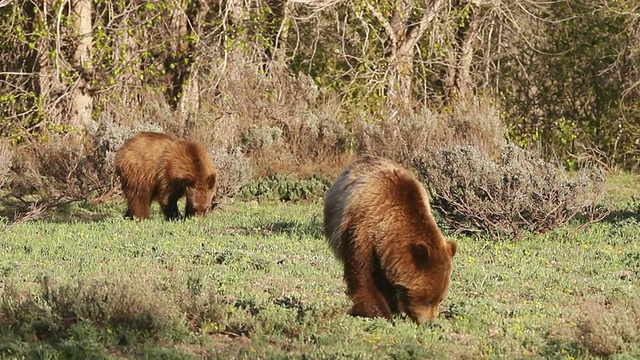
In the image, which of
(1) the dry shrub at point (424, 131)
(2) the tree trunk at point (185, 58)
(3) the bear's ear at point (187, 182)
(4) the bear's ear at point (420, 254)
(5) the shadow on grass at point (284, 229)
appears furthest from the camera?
(2) the tree trunk at point (185, 58)

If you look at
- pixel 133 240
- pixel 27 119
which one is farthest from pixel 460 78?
pixel 133 240

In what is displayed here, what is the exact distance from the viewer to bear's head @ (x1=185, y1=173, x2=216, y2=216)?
16.8 meters

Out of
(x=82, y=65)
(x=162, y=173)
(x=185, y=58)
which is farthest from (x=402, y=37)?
(x=162, y=173)

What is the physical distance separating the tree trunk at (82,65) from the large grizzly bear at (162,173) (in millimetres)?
6802

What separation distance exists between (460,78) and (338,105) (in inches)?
189

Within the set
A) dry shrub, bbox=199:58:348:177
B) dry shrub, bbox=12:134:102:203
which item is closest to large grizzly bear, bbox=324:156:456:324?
dry shrub, bbox=12:134:102:203

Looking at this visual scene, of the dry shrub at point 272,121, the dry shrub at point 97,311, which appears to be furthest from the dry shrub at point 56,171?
the dry shrub at point 97,311

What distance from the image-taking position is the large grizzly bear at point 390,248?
28.7 feet

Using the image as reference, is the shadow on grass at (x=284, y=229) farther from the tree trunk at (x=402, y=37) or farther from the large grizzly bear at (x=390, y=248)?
the tree trunk at (x=402, y=37)

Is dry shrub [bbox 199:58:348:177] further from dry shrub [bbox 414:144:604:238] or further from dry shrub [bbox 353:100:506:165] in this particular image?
dry shrub [bbox 414:144:604:238]

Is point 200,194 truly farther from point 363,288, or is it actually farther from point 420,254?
point 420,254

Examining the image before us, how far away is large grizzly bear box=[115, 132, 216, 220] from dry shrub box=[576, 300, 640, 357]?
8905 millimetres

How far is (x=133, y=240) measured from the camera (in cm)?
1406

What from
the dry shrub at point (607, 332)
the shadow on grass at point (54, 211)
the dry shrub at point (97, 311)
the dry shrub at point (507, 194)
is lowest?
the shadow on grass at point (54, 211)
